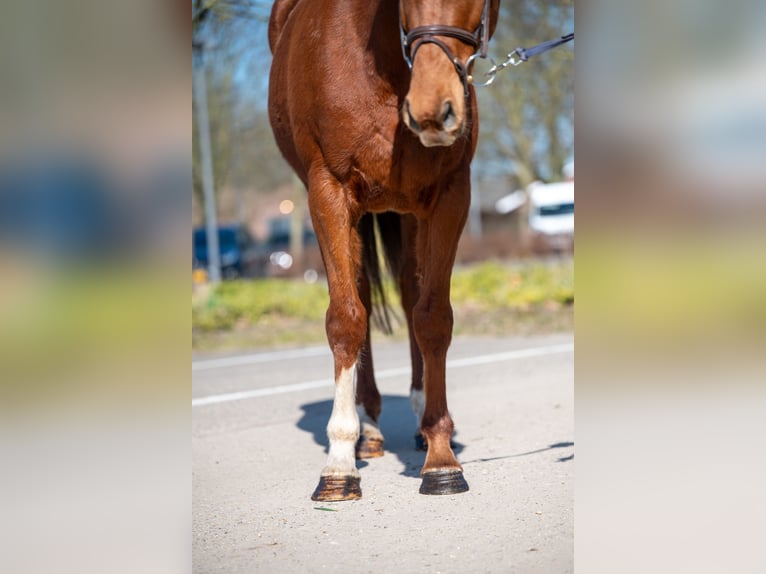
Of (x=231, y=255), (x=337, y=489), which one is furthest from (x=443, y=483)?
(x=231, y=255)

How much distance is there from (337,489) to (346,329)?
765 millimetres

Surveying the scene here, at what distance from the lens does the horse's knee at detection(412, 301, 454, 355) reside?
4.34 metres

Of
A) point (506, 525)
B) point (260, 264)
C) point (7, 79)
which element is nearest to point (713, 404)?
point (7, 79)

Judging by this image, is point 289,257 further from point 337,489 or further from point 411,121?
point 411,121

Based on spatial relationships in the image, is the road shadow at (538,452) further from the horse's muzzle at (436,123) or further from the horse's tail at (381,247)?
the horse's muzzle at (436,123)

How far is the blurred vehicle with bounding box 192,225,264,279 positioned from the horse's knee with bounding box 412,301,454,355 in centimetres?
2903

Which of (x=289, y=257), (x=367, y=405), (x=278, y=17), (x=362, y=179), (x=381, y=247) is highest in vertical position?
(x=278, y=17)

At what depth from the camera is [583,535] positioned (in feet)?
6.37

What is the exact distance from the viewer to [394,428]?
19.5 feet

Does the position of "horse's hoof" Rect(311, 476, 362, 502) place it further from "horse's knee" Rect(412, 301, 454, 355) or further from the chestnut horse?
"horse's knee" Rect(412, 301, 454, 355)

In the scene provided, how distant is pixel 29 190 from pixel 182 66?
0.44 m

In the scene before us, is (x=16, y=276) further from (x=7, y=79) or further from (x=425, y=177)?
(x=425, y=177)

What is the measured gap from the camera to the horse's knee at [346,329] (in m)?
4.20

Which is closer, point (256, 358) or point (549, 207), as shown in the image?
point (256, 358)
